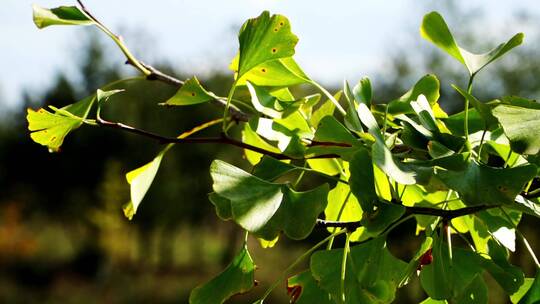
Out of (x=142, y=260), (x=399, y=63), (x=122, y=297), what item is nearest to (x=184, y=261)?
(x=142, y=260)

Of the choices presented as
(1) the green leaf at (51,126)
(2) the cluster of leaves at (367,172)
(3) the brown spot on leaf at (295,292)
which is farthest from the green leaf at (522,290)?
(1) the green leaf at (51,126)

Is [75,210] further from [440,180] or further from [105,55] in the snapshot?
[440,180]

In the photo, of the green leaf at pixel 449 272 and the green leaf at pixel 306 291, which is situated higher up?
the green leaf at pixel 449 272

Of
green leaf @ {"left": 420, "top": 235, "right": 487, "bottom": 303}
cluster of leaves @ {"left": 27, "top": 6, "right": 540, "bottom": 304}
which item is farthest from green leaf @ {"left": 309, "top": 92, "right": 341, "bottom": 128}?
green leaf @ {"left": 420, "top": 235, "right": 487, "bottom": 303}

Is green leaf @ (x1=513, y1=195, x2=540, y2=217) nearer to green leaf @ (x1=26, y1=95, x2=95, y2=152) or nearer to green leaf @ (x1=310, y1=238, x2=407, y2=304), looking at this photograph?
green leaf @ (x1=310, y1=238, x2=407, y2=304)

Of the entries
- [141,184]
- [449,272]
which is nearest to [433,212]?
[449,272]

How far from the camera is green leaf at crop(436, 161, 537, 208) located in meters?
0.26

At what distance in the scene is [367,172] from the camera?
28cm

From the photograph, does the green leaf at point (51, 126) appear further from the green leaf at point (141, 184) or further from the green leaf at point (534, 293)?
the green leaf at point (534, 293)


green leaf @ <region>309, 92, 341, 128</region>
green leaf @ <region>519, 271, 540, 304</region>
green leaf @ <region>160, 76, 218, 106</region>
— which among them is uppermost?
green leaf @ <region>160, 76, 218, 106</region>

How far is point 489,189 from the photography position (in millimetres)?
266

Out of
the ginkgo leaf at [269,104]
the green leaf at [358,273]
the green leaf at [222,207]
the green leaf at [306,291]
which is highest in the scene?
the ginkgo leaf at [269,104]

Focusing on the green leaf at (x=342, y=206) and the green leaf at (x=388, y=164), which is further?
the green leaf at (x=342, y=206)

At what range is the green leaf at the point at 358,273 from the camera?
0.32 metres
